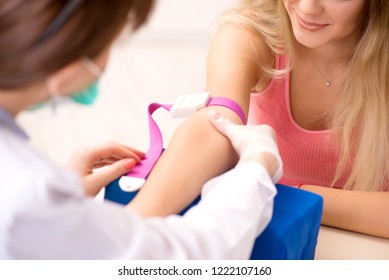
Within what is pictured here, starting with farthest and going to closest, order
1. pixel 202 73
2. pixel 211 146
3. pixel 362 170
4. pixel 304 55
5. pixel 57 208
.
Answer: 1. pixel 202 73
2. pixel 304 55
3. pixel 362 170
4. pixel 211 146
5. pixel 57 208

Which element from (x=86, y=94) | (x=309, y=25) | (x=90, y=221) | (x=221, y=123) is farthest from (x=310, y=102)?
(x=90, y=221)

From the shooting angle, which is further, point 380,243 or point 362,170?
point 362,170

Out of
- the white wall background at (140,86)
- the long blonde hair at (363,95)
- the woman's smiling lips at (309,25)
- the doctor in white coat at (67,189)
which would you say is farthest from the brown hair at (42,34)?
the white wall background at (140,86)

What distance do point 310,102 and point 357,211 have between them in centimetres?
34

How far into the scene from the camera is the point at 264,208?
2.56 ft

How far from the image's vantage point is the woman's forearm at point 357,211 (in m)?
1.05

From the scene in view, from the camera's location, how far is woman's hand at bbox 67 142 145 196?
38.1 inches

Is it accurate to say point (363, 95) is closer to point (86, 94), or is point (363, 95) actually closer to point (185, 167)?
point (185, 167)

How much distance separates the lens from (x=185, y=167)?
97 cm

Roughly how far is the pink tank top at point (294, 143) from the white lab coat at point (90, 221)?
0.56 metres
